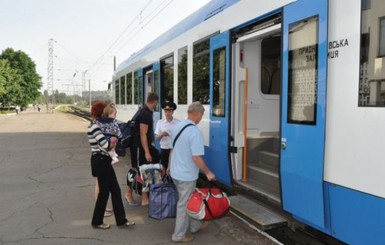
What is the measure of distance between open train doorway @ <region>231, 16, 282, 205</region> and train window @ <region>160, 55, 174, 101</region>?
8.79 feet

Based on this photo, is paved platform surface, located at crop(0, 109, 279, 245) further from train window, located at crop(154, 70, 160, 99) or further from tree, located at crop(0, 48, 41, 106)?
tree, located at crop(0, 48, 41, 106)

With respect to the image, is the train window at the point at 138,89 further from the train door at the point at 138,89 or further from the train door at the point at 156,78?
the train door at the point at 156,78

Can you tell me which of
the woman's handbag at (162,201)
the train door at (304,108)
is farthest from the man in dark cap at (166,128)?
the train door at (304,108)

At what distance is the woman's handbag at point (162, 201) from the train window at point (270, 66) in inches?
96.5

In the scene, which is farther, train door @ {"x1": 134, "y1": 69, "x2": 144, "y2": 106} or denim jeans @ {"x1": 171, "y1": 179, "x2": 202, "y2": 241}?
train door @ {"x1": 134, "y1": 69, "x2": 144, "y2": 106}

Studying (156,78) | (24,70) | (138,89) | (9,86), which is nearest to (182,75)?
(156,78)

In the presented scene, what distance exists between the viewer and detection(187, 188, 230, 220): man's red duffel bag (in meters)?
4.66

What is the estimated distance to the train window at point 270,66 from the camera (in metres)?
6.57

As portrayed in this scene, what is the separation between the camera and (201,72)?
698cm

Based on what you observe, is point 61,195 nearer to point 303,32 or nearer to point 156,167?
point 156,167

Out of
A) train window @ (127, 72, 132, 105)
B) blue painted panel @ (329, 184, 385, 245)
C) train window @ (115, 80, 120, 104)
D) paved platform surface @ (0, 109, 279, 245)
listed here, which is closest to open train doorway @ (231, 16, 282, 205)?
paved platform surface @ (0, 109, 279, 245)

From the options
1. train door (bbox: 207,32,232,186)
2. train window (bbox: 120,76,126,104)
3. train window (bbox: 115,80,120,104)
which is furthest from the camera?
train window (bbox: 115,80,120,104)

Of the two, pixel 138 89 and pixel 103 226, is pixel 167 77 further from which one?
pixel 103 226

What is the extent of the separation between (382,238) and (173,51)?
20.8 feet
